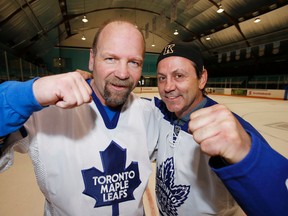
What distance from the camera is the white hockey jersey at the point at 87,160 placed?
1117 mm

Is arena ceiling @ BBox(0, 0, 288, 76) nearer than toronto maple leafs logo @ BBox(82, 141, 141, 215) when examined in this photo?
No

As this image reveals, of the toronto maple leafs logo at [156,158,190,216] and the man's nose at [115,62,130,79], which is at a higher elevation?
the man's nose at [115,62,130,79]

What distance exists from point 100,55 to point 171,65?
634mm

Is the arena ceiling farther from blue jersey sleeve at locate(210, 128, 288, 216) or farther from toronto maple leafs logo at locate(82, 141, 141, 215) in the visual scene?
blue jersey sleeve at locate(210, 128, 288, 216)

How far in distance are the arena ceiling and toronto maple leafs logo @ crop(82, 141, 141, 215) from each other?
9.96 metres

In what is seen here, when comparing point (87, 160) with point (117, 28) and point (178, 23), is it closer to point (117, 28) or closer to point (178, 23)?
point (117, 28)

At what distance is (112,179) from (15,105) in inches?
28.7

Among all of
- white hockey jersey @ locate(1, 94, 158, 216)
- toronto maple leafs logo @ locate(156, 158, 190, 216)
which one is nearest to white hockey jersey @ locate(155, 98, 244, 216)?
toronto maple leafs logo @ locate(156, 158, 190, 216)

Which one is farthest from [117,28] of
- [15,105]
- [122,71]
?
[15,105]

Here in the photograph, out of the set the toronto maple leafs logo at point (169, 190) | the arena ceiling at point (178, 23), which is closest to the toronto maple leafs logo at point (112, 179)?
the toronto maple leafs logo at point (169, 190)

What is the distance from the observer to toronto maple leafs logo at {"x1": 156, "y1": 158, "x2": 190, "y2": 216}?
4.50 ft

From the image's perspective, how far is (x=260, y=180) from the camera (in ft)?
2.01

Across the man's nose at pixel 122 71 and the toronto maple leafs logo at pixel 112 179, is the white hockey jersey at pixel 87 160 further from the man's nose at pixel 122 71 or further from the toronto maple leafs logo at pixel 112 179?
the man's nose at pixel 122 71

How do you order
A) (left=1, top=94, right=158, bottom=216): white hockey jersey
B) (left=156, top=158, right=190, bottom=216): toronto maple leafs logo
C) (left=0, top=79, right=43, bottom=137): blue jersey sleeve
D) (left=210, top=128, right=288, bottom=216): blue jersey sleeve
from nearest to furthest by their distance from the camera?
1. (left=210, top=128, right=288, bottom=216): blue jersey sleeve
2. (left=0, top=79, right=43, bottom=137): blue jersey sleeve
3. (left=1, top=94, right=158, bottom=216): white hockey jersey
4. (left=156, top=158, right=190, bottom=216): toronto maple leafs logo
